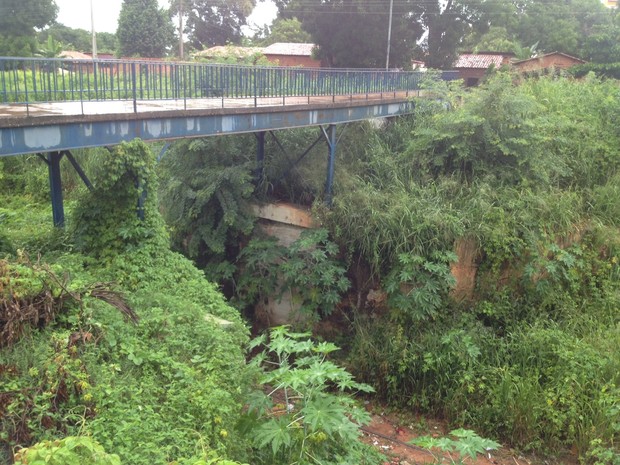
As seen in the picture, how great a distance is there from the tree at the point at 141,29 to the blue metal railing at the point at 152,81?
30.6 m

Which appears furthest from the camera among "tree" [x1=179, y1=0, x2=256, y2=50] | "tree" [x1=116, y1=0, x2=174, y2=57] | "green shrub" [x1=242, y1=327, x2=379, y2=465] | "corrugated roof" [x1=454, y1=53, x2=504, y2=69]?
"tree" [x1=179, y1=0, x2=256, y2=50]

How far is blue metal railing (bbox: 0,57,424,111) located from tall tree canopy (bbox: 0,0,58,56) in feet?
75.2

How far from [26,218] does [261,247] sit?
16.4 ft

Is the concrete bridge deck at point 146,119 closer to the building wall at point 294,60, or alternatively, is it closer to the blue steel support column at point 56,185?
the blue steel support column at point 56,185

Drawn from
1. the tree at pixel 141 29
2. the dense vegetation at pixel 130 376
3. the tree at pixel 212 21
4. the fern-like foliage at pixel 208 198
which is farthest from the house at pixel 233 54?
the tree at pixel 212 21

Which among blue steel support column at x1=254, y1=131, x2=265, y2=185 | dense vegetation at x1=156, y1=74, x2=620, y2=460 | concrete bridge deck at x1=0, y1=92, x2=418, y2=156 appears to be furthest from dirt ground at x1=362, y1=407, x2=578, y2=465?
blue steel support column at x1=254, y1=131, x2=265, y2=185

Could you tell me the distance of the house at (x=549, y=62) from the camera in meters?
25.6

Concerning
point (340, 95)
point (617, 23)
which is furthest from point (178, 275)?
point (617, 23)

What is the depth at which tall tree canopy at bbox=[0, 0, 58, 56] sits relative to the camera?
97.7 feet

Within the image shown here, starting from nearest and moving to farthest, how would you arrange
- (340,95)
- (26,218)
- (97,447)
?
(97,447), (26,218), (340,95)

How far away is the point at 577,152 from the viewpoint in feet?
47.8

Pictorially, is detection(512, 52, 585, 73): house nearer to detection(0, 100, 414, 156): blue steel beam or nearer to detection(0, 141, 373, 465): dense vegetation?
detection(0, 100, 414, 156): blue steel beam

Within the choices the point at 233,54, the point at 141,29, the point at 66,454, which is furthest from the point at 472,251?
the point at 141,29

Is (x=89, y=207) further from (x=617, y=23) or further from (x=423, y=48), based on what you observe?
(x=617, y=23)
